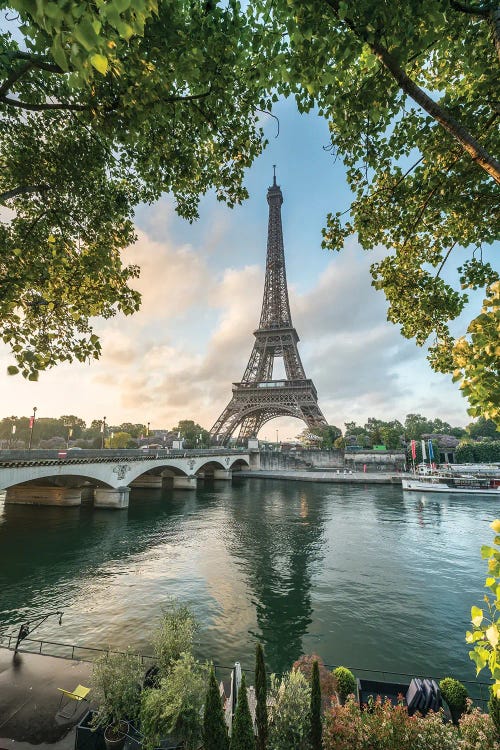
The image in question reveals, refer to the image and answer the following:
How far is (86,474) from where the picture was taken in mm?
30359

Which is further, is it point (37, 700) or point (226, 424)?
point (226, 424)

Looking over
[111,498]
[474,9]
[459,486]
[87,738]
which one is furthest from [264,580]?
[459,486]

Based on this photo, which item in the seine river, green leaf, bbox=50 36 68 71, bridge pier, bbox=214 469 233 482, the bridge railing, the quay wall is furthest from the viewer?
the quay wall

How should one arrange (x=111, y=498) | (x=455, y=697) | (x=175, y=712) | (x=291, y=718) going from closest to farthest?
1. (x=175, y=712)
2. (x=291, y=718)
3. (x=455, y=697)
4. (x=111, y=498)

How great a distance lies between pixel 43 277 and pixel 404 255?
8.89 meters

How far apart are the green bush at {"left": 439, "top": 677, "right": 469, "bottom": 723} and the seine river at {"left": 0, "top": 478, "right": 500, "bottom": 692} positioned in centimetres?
306

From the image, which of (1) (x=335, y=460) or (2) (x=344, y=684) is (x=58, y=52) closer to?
(2) (x=344, y=684)

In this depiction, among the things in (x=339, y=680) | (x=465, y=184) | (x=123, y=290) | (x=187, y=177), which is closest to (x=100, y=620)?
(x=339, y=680)

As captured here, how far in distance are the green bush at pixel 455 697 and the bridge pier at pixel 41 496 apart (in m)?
38.1

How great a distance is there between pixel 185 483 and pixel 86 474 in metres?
26.7

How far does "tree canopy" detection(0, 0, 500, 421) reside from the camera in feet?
13.5

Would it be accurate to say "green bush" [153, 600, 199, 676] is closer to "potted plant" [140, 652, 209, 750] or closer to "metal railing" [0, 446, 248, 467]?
"potted plant" [140, 652, 209, 750]

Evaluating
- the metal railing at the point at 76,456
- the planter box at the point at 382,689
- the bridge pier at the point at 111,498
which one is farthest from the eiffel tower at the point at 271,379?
the planter box at the point at 382,689

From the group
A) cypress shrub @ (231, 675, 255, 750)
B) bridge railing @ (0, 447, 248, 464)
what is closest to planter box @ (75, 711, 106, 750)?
cypress shrub @ (231, 675, 255, 750)
